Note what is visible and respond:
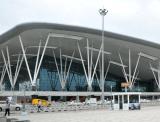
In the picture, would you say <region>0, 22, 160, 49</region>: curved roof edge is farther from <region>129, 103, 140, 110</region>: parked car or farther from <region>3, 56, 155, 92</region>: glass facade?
<region>129, 103, 140, 110</region>: parked car

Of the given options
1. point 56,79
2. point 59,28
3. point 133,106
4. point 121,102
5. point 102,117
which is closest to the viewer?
point 102,117

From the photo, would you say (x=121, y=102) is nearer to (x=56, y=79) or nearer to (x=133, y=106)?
(x=133, y=106)

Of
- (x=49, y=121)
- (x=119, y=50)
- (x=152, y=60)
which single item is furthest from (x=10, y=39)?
(x=49, y=121)

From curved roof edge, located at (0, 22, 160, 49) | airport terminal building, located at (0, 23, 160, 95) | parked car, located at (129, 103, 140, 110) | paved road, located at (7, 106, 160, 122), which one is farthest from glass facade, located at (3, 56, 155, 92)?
paved road, located at (7, 106, 160, 122)

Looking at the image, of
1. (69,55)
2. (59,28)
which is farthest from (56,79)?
(59,28)

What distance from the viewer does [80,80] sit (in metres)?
87.8

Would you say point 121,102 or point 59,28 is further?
point 59,28

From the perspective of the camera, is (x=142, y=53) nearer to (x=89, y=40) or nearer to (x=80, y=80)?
(x=89, y=40)

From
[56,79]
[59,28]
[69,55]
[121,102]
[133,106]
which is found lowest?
[133,106]

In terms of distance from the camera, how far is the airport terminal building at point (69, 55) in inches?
2313

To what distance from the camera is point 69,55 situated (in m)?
75.8

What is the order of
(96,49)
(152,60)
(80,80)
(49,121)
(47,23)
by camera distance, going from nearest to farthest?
1. (49,121)
2. (47,23)
3. (96,49)
4. (152,60)
5. (80,80)

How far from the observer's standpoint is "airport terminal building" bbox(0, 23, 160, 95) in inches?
2313

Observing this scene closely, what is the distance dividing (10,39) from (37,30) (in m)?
6.25
